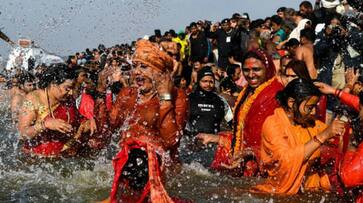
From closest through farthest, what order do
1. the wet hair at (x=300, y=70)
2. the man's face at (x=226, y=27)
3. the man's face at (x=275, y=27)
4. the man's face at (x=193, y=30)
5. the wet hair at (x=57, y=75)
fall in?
the wet hair at (x=300, y=70)
the wet hair at (x=57, y=75)
the man's face at (x=275, y=27)
the man's face at (x=226, y=27)
the man's face at (x=193, y=30)

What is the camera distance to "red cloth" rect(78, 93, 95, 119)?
879 centimetres

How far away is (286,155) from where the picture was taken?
541 centimetres

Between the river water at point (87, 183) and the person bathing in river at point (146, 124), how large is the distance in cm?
58

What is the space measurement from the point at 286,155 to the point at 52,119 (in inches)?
117

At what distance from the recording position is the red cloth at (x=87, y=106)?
8.79 m

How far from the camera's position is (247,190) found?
6125 mm

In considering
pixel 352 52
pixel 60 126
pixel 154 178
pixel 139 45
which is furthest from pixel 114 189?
pixel 352 52

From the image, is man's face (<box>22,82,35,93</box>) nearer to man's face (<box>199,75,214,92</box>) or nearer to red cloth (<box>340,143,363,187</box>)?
man's face (<box>199,75,214,92</box>)

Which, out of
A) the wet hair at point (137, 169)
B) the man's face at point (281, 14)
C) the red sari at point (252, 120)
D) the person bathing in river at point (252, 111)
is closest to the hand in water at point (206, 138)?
the person bathing in river at point (252, 111)

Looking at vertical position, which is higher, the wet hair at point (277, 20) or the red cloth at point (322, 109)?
the wet hair at point (277, 20)

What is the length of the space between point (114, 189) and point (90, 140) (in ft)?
12.5

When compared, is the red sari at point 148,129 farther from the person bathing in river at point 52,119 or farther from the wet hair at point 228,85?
the wet hair at point 228,85

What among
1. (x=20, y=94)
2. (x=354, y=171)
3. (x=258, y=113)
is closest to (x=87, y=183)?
(x=258, y=113)

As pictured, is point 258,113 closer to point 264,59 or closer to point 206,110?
point 264,59
